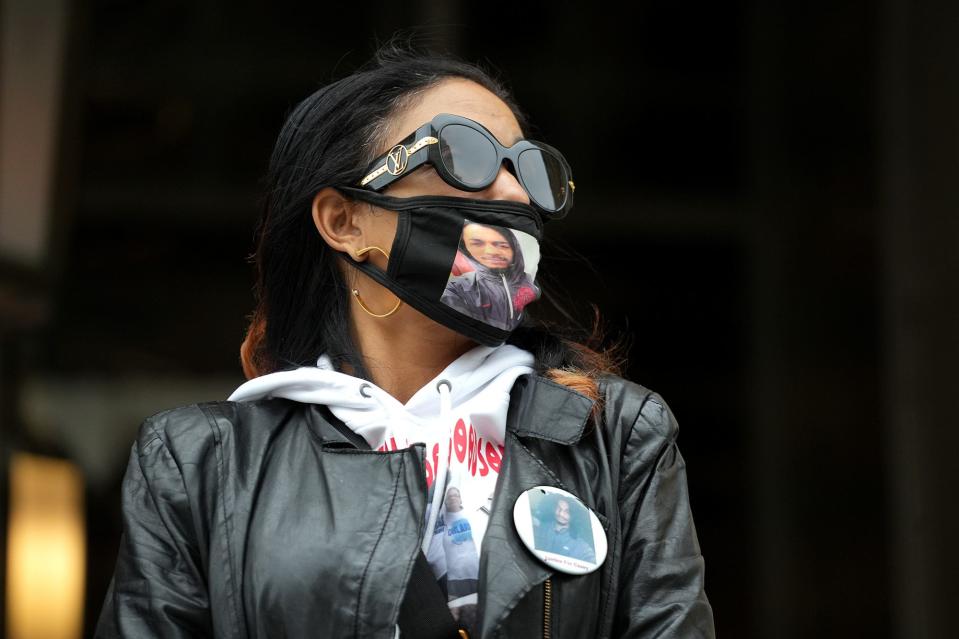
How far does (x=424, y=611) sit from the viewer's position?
2.04 m

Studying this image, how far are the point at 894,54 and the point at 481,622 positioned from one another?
6.99 metres

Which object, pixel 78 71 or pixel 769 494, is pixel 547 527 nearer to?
pixel 78 71

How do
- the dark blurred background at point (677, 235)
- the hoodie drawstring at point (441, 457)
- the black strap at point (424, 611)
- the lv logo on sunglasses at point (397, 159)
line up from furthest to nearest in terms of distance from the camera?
the dark blurred background at point (677, 235)
the lv logo on sunglasses at point (397, 159)
the hoodie drawstring at point (441, 457)
the black strap at point (424, 611)

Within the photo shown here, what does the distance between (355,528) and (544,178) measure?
0.79 meters

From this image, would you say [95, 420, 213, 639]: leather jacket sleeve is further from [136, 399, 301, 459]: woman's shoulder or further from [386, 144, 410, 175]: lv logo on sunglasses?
[386, 144, 410, 175]: lv logo on sunglasses

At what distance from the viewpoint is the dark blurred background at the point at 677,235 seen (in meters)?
8.43

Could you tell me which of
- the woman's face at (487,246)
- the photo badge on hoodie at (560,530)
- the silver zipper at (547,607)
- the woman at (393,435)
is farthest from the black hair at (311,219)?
the silver zipper at (547,607)

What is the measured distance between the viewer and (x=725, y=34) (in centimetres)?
998

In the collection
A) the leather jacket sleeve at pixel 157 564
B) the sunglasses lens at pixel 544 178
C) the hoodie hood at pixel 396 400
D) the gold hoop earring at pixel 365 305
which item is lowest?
the leather jacket sleeve at pixel 157 564

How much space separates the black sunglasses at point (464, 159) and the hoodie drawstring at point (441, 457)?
0.38 metres

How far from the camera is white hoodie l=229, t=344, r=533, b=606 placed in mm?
2211

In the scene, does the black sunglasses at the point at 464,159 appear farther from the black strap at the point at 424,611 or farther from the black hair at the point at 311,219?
the black strap at the point at 424,611

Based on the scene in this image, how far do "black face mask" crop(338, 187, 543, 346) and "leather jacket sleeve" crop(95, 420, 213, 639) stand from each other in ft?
1.82

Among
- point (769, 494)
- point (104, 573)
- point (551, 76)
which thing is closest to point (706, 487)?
point (769, 494)
